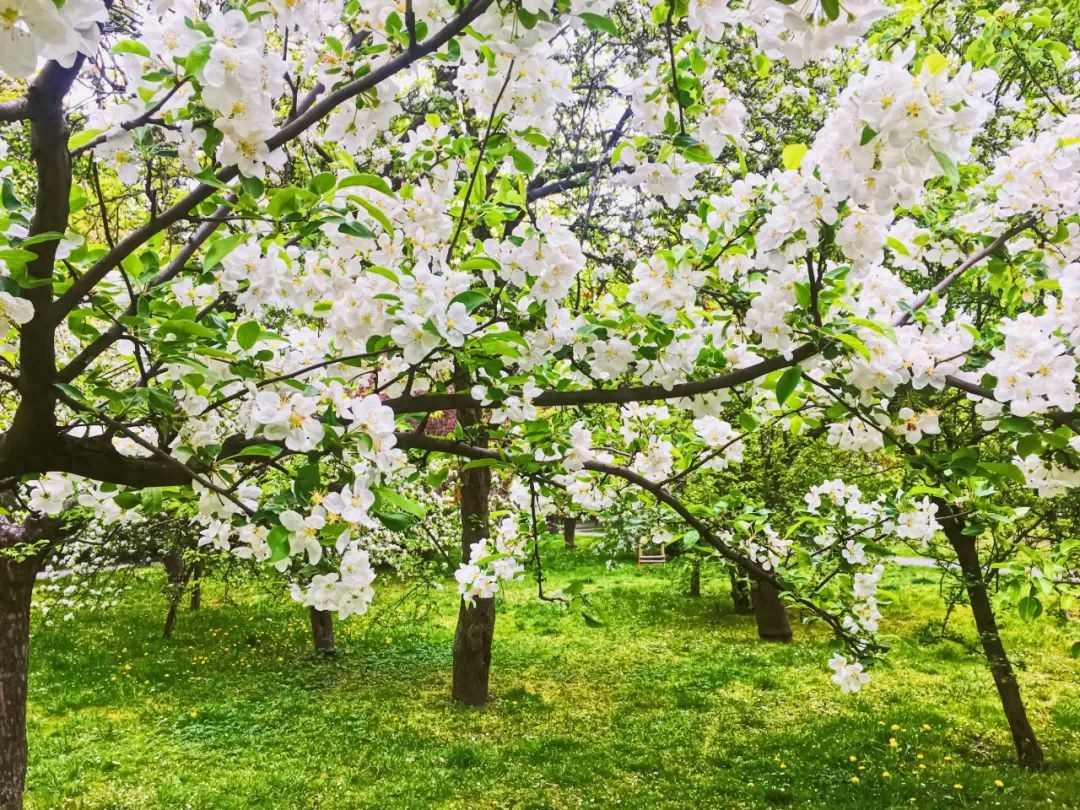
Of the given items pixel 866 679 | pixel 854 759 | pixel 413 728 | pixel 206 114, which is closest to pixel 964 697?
pixel 854 759

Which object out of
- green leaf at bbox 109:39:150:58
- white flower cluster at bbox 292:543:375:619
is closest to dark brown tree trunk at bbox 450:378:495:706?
white flower cluster at bbox 292:543:375:619

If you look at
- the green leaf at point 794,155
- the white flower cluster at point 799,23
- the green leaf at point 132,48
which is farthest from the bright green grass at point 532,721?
the green leaf at point 132,48

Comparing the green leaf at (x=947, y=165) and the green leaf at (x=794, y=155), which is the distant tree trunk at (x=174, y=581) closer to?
the green leaf at (x=794, y=155)

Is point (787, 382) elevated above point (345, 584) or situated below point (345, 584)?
above

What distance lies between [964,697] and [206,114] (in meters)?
8.41

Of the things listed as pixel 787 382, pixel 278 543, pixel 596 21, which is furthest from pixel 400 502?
pixel 596 21

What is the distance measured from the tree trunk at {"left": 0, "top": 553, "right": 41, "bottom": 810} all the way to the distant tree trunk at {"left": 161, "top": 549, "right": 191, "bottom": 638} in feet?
9.32

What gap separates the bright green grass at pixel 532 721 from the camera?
5320 mm

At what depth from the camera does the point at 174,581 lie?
8.87m

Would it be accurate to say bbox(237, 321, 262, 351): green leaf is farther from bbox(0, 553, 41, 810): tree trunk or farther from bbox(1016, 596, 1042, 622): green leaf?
bbox(0, 553, 41, 810): tree trunk

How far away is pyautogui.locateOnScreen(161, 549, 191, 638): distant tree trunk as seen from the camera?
780 cm

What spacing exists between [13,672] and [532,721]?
4.25 metres

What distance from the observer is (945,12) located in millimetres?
4059

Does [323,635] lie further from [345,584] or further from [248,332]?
[248,332]
